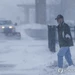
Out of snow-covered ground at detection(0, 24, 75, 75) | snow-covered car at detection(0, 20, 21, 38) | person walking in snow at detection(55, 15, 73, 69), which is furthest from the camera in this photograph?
snow-covered car at detection(0, 20, 21, 38)

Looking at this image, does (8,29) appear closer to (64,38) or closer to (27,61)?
(27,61)

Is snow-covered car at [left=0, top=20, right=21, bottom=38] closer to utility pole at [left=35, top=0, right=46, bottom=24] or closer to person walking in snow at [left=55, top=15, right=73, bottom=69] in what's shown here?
person walking in snow at [left=55, top=15, right=73, bottom=69]

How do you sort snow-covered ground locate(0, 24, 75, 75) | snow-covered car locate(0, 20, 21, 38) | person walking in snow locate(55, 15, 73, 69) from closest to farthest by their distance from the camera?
person walking in snow locate(55, 15, 73, 69)
snow-covered ground locate(0, 24, 75, 75)
snow-covered car locate(0, 20, 21, 38)

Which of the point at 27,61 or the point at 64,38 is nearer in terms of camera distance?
the point at 64,38

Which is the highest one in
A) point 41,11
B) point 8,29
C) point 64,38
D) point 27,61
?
point 41,11

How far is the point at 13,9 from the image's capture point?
123688mm

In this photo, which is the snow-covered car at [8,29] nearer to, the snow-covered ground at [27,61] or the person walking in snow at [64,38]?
the snow-covered ground at [27,61]

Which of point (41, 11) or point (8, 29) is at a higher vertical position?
point (41, 11)

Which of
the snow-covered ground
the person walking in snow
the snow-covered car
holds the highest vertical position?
the person walking in snow

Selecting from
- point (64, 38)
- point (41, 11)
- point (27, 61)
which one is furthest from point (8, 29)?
point (41, 11)

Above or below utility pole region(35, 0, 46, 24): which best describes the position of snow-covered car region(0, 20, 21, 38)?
below

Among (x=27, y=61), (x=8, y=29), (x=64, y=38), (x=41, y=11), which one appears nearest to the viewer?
(x=64, y=38)

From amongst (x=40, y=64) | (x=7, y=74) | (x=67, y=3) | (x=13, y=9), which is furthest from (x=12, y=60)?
(x=13, y=9)

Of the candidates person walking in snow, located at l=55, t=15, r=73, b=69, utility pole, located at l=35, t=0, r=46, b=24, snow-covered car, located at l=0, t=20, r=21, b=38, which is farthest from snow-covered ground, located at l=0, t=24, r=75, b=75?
utility pole, located at l=35, t=0, r=46, b=24
